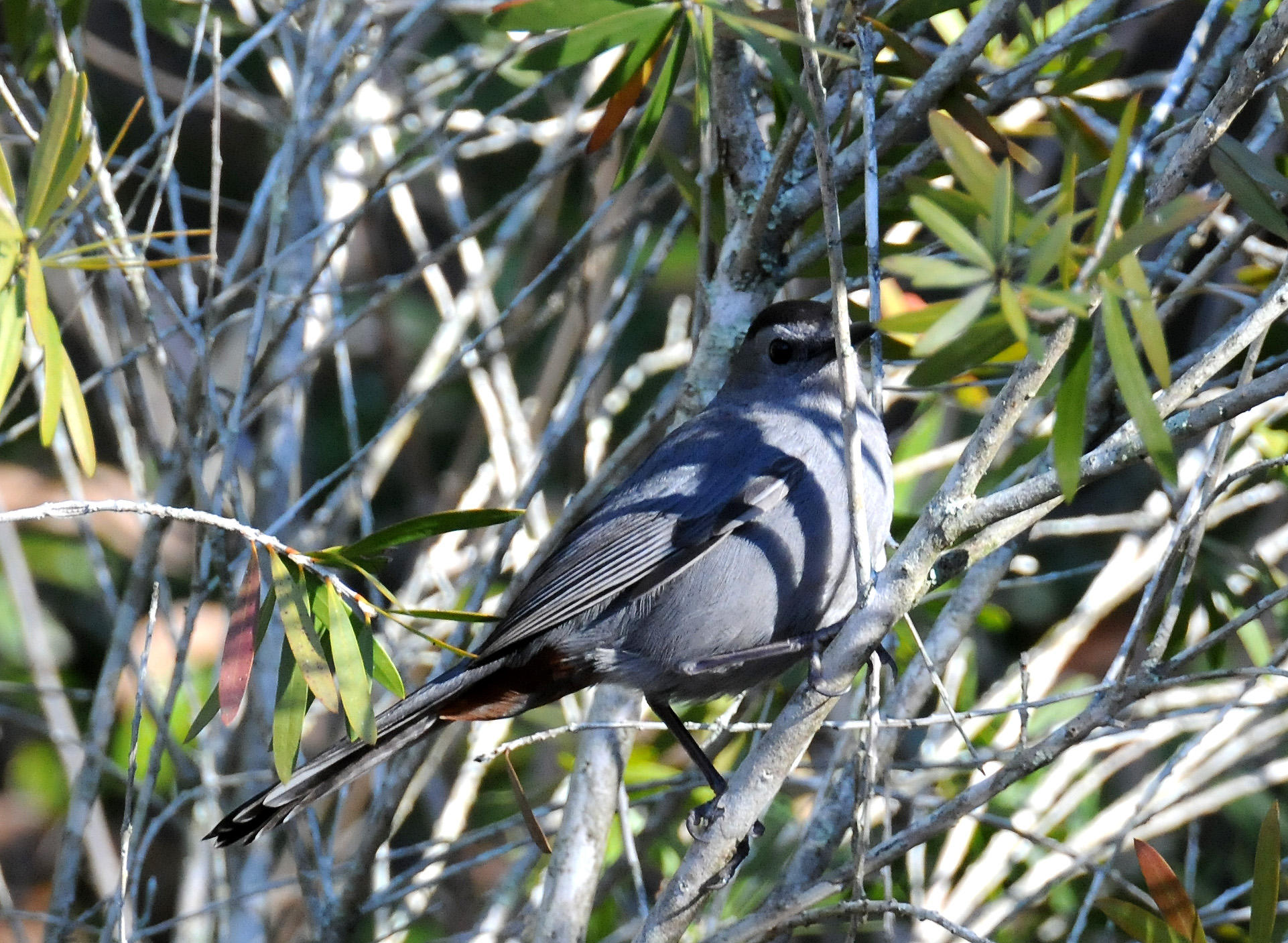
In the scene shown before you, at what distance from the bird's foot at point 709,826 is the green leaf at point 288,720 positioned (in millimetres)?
807

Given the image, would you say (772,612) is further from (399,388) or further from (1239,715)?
(399,388)

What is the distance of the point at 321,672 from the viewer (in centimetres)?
220

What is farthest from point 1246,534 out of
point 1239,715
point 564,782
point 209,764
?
point 209,764

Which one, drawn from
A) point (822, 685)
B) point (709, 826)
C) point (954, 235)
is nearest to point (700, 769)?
point (709, 826)

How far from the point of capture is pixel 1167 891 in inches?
91.3

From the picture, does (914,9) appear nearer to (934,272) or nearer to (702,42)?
(702,42)

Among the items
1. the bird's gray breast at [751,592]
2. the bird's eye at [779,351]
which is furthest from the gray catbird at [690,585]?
the bird's eye at [779,351]

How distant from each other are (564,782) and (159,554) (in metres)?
1.53

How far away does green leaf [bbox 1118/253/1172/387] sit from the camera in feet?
5.20

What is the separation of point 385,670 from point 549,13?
4.19 ft

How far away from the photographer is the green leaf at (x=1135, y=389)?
1611mm

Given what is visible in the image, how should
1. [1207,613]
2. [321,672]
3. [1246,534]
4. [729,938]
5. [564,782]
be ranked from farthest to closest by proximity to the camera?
[1246,534] < [564,782] < [1207,613] < [729,938] < [321,672]

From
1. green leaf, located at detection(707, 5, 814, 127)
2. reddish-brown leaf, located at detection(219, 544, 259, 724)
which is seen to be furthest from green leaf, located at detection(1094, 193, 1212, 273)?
reddish-brown leaf, located at detection(219, 544, 259, 724)

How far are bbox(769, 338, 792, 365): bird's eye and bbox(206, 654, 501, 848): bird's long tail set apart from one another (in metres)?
1.19
